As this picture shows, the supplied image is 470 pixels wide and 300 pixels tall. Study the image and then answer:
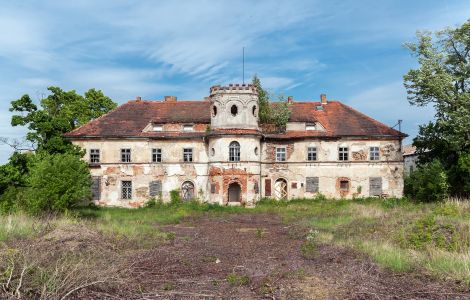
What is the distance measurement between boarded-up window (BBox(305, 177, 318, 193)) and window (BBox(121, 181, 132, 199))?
13.8 metres

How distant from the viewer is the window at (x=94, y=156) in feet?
104

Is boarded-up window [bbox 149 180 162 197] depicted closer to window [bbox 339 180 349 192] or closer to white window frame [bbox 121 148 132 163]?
white window frame [bbox 121 148 132 163]

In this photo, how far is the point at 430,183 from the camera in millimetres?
26344

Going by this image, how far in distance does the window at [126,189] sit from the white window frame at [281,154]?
11.8 metres

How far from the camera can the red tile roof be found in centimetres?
3159

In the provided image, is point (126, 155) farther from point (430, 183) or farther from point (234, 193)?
point (430, 183)

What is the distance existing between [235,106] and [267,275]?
73.0 ft

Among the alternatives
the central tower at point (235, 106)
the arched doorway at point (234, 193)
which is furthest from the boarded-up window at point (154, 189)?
the central tower at point (235, 106)

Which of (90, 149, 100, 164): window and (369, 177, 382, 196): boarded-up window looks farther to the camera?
(90, 149, 100, 164): window

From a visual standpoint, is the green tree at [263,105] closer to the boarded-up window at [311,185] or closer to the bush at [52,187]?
the boarded-up window at [311,185]

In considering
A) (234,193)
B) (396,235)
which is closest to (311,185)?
(234,193)

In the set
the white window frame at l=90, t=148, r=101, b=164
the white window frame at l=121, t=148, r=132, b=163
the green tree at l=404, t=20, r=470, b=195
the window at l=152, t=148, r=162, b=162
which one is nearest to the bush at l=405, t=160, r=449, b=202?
the green tree at l=404, t=20, r=470, b=195

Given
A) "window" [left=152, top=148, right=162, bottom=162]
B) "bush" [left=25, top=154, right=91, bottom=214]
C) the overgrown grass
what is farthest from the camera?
"window" [left=152, top=148, right=162, bottom=162]

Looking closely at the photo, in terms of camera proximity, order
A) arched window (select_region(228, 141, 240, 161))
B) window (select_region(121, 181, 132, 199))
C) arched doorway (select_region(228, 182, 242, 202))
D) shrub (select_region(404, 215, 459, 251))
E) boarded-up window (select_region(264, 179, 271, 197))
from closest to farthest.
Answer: shrub (select_region(404, 215, 459, 251)) < arched window (select_region(228, 141, 240, 161)) < window (select_region(121, 181, 132, 199)) < arched doorway (select_region(228, 182, 242, 202)) < boarded-up window (select_region(264, 179, 271, 197))
